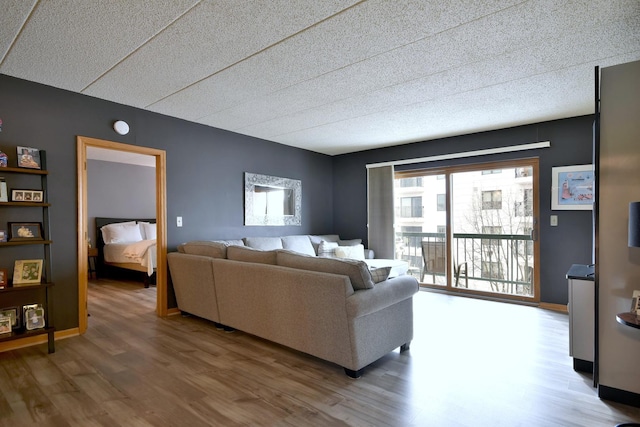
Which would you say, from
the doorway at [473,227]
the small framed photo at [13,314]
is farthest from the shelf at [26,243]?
the doorway at [473,227]

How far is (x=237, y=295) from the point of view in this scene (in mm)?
3105

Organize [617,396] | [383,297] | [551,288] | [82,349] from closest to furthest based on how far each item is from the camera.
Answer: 1. [617,396]
2. [383,297]
3. [82,349]
4. [551,288]

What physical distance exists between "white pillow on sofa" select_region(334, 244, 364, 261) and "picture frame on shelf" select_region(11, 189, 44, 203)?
366 cm

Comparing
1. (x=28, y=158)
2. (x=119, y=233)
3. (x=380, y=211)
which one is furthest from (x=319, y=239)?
(x=119, y=233)

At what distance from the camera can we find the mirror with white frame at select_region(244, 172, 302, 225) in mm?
4953

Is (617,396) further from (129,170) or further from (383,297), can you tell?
(129,170)

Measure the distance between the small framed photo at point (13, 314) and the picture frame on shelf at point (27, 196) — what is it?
92 centimetres

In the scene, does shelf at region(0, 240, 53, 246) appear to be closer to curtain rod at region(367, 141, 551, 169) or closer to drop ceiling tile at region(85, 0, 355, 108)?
drop ceiling tile at region(85, 0, 355, 108)

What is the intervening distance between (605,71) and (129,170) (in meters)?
8.02

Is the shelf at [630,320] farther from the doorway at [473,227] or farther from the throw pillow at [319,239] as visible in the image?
the throw pillow at [319,239]

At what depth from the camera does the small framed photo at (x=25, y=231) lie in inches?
112

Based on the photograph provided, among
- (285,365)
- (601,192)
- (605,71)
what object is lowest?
(285,365)

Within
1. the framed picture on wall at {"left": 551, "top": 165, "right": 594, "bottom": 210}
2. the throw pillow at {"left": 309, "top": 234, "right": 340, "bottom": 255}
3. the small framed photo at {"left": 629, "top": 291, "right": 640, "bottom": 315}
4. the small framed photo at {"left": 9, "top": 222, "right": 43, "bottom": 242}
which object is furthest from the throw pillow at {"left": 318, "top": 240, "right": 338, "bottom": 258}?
the small framed photo at {"left": 629, "top": 291, "right": 640, "bottom": 315}

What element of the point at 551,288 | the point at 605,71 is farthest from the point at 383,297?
the point at 551,288
